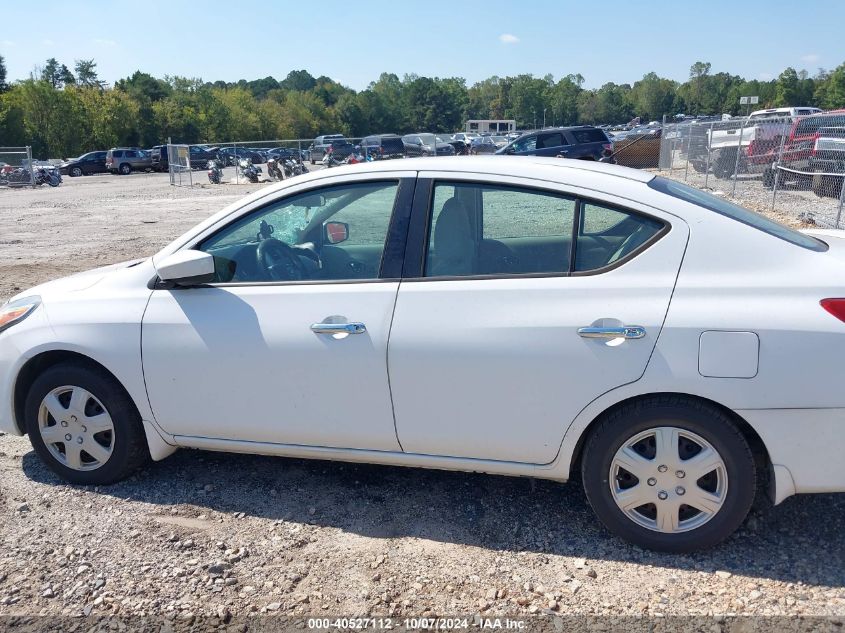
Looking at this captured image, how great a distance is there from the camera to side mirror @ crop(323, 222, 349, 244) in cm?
387

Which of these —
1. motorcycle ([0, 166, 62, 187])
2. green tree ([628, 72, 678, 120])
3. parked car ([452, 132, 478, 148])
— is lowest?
motorcycle ([0, 166, 62, 187])

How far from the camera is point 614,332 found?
3059mm

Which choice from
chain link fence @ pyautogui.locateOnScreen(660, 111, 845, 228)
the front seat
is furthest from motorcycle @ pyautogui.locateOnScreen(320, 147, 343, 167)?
the front seat

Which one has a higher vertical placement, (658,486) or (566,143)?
(566,143)

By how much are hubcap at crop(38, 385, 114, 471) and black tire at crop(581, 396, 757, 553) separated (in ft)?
8.17

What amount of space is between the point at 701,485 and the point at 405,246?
1659 millimetres

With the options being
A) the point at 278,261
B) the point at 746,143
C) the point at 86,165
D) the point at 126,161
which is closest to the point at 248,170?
the point at 126,161

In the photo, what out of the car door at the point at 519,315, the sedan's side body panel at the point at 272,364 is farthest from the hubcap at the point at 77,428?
the car door at the point at 519,315

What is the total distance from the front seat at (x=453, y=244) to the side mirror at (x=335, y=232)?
2.03ft

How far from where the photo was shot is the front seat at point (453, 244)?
3434 mm

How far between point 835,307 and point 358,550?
7.37ft

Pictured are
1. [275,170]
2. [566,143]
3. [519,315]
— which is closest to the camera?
[519,315]

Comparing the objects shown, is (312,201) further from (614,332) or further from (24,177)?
(24,177)

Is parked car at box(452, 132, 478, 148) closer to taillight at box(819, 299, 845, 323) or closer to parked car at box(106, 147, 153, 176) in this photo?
parked car at box(106, 147, 153, 176)
